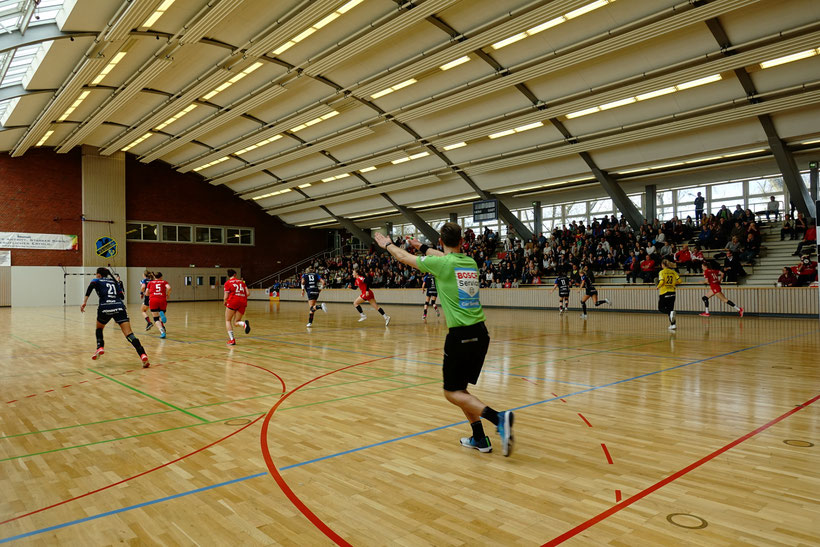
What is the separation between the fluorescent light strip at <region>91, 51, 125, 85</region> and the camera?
19.0 meters

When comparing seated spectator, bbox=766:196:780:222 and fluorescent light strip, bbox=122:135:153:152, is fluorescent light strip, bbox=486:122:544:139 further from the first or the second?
fluorescent light strip, bbox=122:135:153:152

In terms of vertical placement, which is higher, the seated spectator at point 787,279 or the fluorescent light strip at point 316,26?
the fluorescent light strip at point 316,26

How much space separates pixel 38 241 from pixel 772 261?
39613 mm

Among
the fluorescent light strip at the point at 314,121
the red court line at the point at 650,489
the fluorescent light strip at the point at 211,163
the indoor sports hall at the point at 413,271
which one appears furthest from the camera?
the fluorescent light strip at the point at 211,163

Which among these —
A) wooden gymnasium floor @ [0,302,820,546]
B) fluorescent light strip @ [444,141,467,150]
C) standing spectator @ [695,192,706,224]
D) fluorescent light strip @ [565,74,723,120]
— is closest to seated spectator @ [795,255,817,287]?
standing spectator @ [695,192,706,224]

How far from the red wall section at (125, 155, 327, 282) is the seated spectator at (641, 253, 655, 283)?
30.7 m

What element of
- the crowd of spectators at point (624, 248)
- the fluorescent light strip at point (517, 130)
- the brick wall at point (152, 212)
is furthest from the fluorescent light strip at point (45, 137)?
the fluorescent light strip at point (517, 130)

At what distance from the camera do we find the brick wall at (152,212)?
3141 cm

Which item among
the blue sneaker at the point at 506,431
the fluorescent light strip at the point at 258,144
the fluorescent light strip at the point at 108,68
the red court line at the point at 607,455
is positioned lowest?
the red court line at the point at 607,455

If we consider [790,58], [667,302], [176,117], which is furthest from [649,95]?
[176,117]

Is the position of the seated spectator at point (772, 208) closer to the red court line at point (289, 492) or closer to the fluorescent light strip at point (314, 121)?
the fluorescent light strip at point (314, 121)

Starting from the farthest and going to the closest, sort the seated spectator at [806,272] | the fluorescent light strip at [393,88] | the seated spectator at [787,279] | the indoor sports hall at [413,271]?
the fluorescent light strip at [393,88]
the seated spectator at [787,279]
the seated spectator at [806,272]
the indoor sports hall at [413,271]

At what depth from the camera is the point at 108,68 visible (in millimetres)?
20062

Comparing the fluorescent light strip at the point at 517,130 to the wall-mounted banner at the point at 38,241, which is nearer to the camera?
the fluorescent light strip at the point at 517,130
